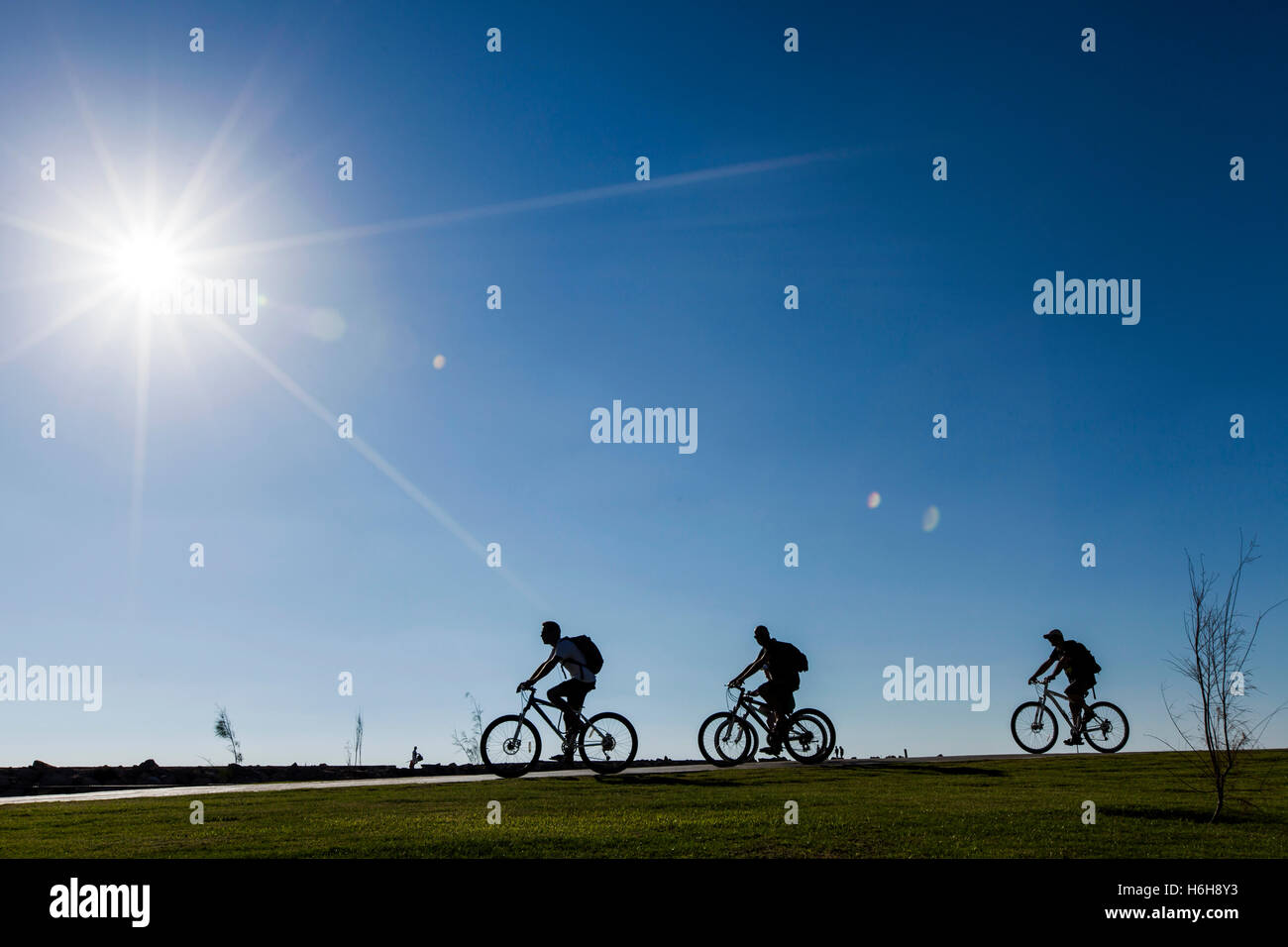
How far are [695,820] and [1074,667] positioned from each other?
12.9 meters

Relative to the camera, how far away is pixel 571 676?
16328 mm

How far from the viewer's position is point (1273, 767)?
61.3 ft

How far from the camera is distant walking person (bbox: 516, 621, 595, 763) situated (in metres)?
16.3

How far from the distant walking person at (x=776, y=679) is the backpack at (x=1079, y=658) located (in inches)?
252

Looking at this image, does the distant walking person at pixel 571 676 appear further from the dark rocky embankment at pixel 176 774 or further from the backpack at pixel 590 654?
the dark rocky embankment at pixel 176 774

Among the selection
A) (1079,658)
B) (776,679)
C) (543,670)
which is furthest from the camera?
(1079,658)

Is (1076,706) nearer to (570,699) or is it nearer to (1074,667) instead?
(1074,667)

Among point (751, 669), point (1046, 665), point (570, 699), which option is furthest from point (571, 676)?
point (1046, 665)

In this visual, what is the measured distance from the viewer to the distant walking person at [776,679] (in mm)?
18344

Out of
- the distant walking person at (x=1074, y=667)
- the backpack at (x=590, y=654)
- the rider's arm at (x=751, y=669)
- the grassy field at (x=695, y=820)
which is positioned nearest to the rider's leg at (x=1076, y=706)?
the distant walking person at (x=1074, y=667)

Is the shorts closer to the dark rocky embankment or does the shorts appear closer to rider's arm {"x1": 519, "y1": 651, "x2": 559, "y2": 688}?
the dark rocky embankment

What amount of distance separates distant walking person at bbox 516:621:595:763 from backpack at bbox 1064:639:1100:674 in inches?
418

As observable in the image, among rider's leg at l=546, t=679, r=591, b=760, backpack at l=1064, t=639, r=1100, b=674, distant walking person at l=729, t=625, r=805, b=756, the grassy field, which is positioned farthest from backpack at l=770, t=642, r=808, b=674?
backpack at l=1064, t=639, r=1100, b=674
